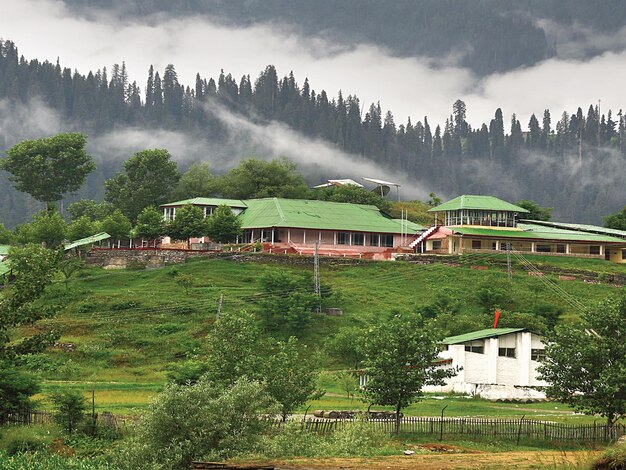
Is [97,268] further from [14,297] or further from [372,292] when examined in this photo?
[14,297]

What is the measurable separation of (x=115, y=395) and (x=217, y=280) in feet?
106

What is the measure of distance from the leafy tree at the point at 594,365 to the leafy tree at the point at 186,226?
5609 cm

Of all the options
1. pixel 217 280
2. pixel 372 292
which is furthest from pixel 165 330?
pixel 372 292

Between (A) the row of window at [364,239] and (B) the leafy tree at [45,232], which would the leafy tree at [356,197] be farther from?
(B) the leafy tree at [45,232]

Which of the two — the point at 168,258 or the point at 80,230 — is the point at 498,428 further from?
the point at 80,230

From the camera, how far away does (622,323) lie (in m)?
46.9

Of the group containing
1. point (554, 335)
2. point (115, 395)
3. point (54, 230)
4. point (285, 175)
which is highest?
point (285, 175)

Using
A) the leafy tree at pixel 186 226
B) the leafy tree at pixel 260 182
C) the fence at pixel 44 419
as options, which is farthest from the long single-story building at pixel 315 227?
the fence at pixel 44 419

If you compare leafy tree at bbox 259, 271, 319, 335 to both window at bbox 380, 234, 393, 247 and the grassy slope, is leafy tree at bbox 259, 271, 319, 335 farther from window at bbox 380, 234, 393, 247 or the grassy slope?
window at bbox 380, 234, 393, 247

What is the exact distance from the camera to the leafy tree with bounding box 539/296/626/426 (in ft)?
146

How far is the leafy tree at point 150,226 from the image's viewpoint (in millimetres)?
100438

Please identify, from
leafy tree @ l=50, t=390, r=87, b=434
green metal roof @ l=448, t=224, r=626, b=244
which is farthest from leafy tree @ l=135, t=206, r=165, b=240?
leafy tree @ l=50, t=390, r=87, b=434

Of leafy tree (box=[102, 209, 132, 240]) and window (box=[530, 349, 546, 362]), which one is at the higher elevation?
leafy tree (box=[102, 209, 132, 240])

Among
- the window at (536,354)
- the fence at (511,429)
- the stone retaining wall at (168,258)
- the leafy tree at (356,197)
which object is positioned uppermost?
the leafy tree at (356,197)
